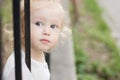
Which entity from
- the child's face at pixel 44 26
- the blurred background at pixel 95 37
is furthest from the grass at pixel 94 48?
the child's face at pixel 44 26

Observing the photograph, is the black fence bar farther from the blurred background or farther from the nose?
the blurred background

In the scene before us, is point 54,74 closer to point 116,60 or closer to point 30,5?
point 30,5

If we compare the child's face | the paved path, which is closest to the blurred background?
the paved path

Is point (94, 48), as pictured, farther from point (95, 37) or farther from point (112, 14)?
point (112, 14)

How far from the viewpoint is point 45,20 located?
2.17 m

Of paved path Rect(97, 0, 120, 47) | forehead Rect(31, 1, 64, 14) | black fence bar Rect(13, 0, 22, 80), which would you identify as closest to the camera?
black fence bar Rect(13, 0, 22, 80)

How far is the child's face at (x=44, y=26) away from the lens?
7.09 feet

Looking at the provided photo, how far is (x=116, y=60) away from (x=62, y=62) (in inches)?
69.3

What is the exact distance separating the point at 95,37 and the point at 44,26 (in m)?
3.83

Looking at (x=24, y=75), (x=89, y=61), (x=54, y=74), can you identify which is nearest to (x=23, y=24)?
(x=24, y=75)

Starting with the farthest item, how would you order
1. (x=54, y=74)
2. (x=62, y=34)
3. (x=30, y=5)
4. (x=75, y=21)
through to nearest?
(x=75, y=21) → (x=54, y=74) → (x=62, y=34) → (x=30, y=5)

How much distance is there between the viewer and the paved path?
625 cm

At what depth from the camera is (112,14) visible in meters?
6.81

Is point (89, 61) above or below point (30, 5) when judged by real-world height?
below
